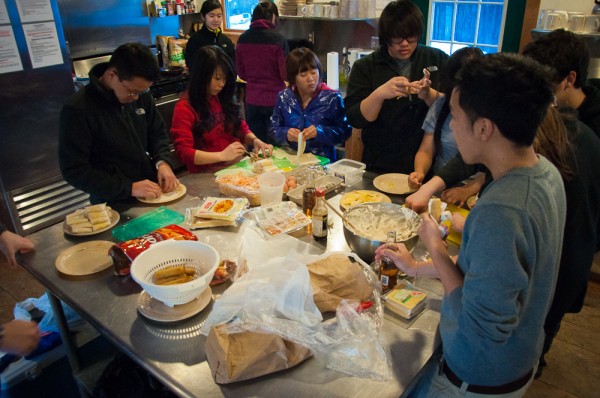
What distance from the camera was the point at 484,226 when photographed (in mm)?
938

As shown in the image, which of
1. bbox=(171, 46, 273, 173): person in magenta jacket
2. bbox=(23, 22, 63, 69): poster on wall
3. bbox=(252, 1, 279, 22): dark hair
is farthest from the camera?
bbox=(252, 1, 279, 22): dark hair

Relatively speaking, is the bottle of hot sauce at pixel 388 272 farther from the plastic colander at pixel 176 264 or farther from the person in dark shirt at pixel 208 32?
the person in dark shirt at pixel 208 32

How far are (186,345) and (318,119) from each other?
1848mm

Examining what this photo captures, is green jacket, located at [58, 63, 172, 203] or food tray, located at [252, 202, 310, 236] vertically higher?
green jacket, located at [58, 63, 172, 203]

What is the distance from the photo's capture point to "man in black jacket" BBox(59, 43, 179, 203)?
197 centimetres

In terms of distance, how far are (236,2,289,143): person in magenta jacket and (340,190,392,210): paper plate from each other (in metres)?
2.02

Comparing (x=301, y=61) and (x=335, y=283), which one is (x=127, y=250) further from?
(x=301, y=61)

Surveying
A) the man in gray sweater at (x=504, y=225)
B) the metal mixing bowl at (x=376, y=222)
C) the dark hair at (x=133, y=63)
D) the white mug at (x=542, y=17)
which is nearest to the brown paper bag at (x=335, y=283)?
the metal mixing bowl at (x=376, y=222)

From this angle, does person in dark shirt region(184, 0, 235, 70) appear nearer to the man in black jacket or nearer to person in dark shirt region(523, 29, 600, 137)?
the man in black jacket

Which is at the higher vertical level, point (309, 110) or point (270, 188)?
point (309, 110)

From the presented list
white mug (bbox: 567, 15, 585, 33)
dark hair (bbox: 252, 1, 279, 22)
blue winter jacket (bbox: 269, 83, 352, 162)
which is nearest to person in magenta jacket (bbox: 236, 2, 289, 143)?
dark hair (bbox: 252, 1, 279, 22)

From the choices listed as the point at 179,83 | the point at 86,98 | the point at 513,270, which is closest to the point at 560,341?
the point at 513,270

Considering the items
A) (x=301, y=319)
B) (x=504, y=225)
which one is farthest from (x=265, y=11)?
(x=504, y=225)

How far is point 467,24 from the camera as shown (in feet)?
12.5
